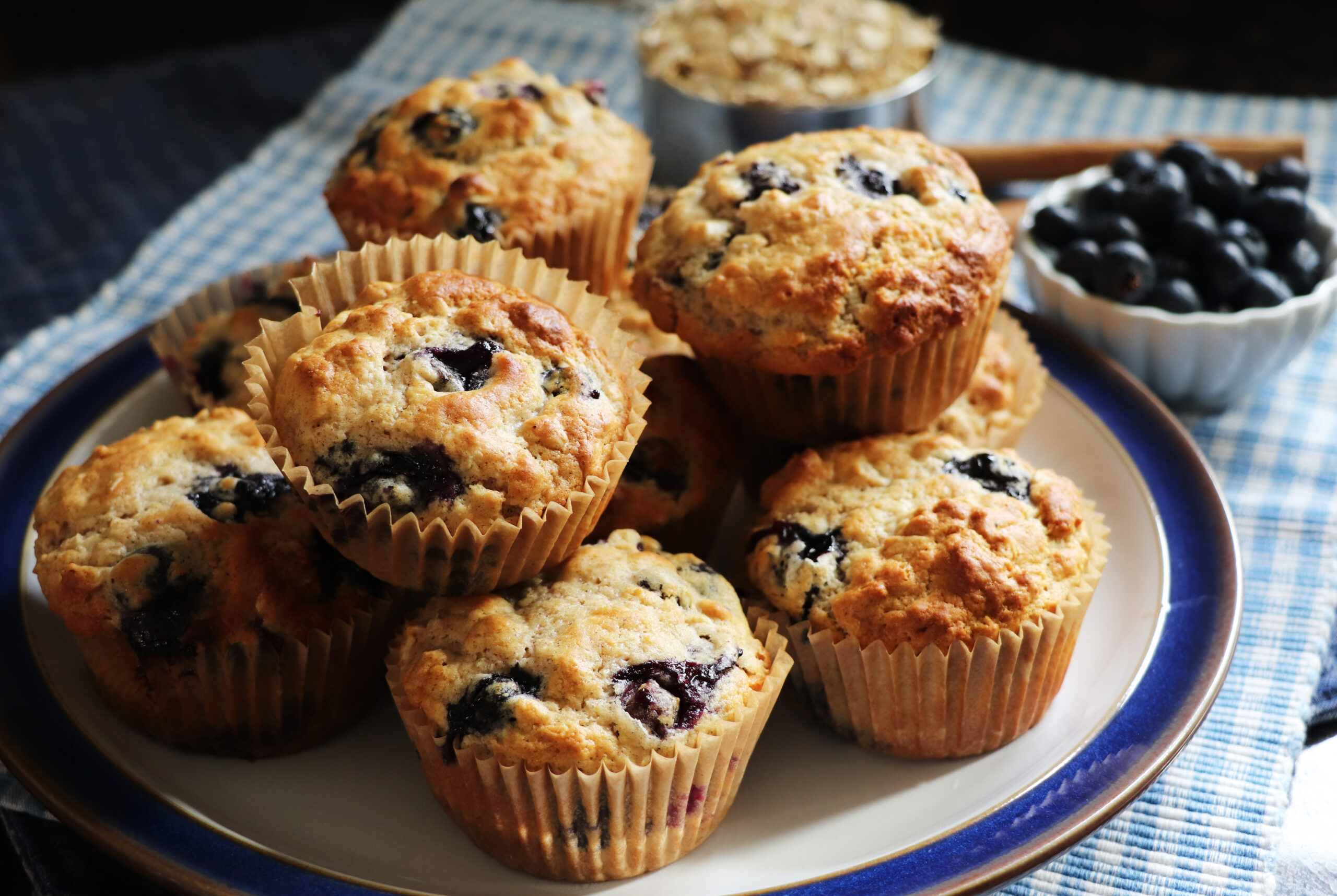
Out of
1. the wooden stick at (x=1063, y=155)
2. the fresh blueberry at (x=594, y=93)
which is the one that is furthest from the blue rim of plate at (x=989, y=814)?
the wooden stick at (x=1063, y=155)

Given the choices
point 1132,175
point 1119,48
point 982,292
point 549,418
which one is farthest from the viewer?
point 1119,48

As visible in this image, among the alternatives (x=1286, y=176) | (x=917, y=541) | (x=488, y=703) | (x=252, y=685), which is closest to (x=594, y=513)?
(x=488, y=703)

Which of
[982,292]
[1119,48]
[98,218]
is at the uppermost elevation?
[982,292]

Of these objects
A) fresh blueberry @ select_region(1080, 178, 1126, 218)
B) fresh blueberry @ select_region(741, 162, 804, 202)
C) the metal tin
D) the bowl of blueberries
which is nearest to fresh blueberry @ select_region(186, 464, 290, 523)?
fresh blueberry @ select_region(741, 162, 804, 202)

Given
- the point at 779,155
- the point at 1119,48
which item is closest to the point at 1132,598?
the point at 779,155

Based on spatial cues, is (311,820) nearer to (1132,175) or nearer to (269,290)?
(269,290)

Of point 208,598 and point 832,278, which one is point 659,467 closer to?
point 832,278
